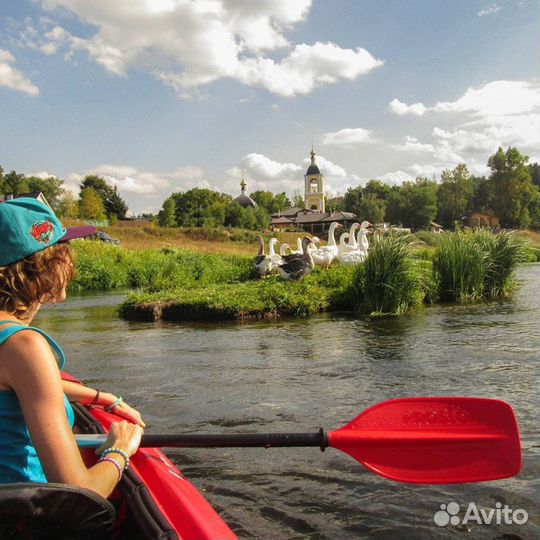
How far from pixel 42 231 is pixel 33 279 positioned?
160 millimetres

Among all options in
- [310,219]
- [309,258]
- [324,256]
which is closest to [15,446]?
[309,258]

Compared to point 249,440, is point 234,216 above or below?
above

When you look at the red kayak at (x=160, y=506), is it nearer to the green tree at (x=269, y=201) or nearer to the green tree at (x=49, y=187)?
the green tree at (x=49, y=187)

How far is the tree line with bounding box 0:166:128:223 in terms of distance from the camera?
56562 mm

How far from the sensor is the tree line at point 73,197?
5656 centimetres

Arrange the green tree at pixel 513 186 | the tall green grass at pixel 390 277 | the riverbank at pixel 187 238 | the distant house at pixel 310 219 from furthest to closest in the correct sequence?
the distant house at pixel 310 219 < the green tree at pixel 513 186 < the riverbank at pixel 187 238 < the tall green grass at pixel 390 277

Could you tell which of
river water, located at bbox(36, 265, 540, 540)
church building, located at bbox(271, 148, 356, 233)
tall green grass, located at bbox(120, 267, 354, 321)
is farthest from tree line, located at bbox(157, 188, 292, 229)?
river water, located at bbox(36, 265, 540, 540)

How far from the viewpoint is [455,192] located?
67125 mm

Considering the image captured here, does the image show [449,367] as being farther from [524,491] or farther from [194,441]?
[194,441]

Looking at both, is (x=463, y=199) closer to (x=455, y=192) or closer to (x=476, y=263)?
(x=455, y=192)

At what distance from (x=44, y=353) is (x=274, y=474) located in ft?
7.82

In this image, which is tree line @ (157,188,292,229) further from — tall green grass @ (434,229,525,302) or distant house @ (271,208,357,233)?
tall green grass @ (434,229,525,302)

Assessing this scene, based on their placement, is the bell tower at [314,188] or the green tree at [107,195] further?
the bell tower at [314,188]

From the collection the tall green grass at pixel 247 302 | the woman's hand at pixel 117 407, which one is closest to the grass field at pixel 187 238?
the tall green grass at pixel 247 302
